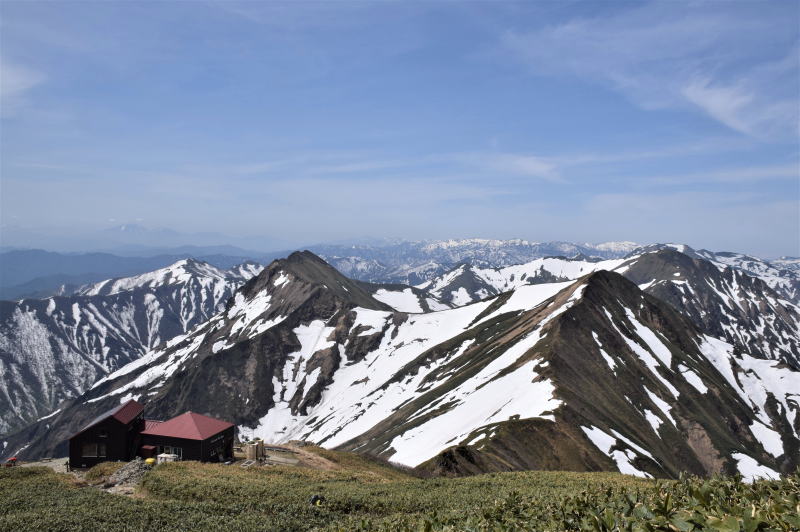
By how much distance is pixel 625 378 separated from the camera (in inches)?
3851

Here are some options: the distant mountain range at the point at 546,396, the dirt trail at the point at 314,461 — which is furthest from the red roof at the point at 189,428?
the distant mountain range at the point at 546,396

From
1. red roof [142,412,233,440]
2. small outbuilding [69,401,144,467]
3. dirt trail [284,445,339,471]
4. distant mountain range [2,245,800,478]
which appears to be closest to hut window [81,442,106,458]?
small outbuilding [69,401,144,467]

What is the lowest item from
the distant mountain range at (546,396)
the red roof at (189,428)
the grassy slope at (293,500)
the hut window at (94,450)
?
the distant mountain range at (546,396)

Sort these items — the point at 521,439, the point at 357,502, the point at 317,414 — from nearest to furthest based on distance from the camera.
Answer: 1. the point at 357,502
2. the point at 521,439
3. the point at 317,414

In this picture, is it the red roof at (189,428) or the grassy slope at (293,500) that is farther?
the red roof at (189,428)

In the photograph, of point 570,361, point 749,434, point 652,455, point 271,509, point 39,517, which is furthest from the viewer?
point 749,434

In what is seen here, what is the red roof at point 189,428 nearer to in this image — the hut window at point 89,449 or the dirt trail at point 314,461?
the hut window at point 89,449

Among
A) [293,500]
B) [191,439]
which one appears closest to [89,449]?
[191,439]

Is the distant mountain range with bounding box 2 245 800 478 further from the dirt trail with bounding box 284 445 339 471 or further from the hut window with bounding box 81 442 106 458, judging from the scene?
the hut window with bounding box 81 442 106 458

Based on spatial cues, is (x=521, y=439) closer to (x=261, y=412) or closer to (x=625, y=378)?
(x=625, y=378)

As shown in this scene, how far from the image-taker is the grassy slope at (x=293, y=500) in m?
17.4

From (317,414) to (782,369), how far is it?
149 m

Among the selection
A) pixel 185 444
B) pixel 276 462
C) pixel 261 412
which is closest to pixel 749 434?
pixel 276 462

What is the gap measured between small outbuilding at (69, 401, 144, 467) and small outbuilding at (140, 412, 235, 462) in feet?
7.48
